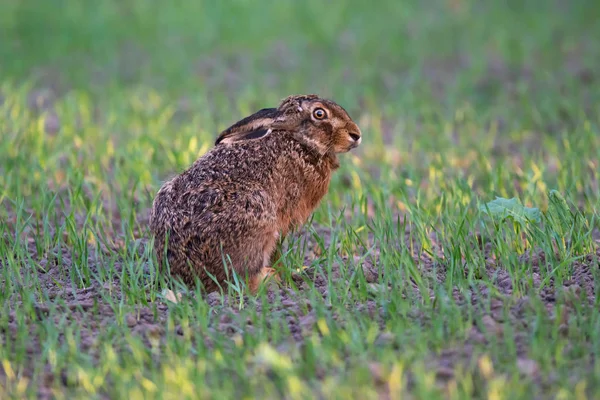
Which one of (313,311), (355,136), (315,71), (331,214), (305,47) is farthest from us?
(305,47)

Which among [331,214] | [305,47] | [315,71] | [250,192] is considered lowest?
[331,214]

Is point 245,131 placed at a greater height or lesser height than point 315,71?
lesser

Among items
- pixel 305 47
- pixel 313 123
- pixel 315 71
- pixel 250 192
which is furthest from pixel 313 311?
pixel 305 47

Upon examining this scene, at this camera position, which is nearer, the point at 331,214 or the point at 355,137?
the point at 355,137

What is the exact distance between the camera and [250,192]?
494 cm

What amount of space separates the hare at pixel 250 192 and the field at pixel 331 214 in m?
0.17

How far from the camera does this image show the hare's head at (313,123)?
542 cm

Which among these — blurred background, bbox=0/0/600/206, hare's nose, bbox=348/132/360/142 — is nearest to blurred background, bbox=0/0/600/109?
blurred background, bbox=0/0/600/206

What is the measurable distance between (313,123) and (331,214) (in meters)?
0.73

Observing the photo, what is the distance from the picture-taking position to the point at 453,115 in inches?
364

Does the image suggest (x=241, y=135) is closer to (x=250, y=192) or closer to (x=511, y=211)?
(x=250, y=192)

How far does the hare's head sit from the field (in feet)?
1.53

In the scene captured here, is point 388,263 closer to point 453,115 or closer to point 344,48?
point 453,115

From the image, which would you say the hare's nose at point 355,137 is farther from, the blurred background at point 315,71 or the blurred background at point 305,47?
the blurred background at point 305,47
